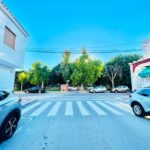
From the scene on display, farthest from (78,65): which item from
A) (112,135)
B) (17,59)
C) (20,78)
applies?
(112,135)

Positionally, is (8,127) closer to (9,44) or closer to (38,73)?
(9,44)

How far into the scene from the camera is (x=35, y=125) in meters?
6.18

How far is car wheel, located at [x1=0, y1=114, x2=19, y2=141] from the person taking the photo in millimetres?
4325

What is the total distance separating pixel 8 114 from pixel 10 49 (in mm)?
9677

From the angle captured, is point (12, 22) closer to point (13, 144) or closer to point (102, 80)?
point (13, 144)

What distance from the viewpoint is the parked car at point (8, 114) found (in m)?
4.26

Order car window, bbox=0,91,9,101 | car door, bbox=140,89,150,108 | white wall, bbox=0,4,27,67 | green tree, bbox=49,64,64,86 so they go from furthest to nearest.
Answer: green tree, bbox=49,64,64,86
white wall, bbox=0,4,27,67
car door, bbox=140,89,150,108
car window, bbox=0,91,9,101

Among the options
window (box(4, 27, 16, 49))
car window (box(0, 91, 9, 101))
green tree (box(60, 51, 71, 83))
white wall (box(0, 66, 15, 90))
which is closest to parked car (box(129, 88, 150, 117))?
car window (box(0, 91, 9, 101))

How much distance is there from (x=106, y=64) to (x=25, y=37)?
36.7 metres

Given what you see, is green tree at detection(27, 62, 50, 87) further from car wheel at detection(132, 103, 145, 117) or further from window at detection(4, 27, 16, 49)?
car wheel at detection(132, 103, 145, 117)

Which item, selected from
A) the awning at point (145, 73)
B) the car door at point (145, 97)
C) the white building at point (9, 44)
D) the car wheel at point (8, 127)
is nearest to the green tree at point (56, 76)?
the awning at point (145, 73)

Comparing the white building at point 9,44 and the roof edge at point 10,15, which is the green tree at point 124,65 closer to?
the white building at point 9,44

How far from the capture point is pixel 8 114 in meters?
4.49

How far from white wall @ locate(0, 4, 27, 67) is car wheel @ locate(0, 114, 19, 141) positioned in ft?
25.3
